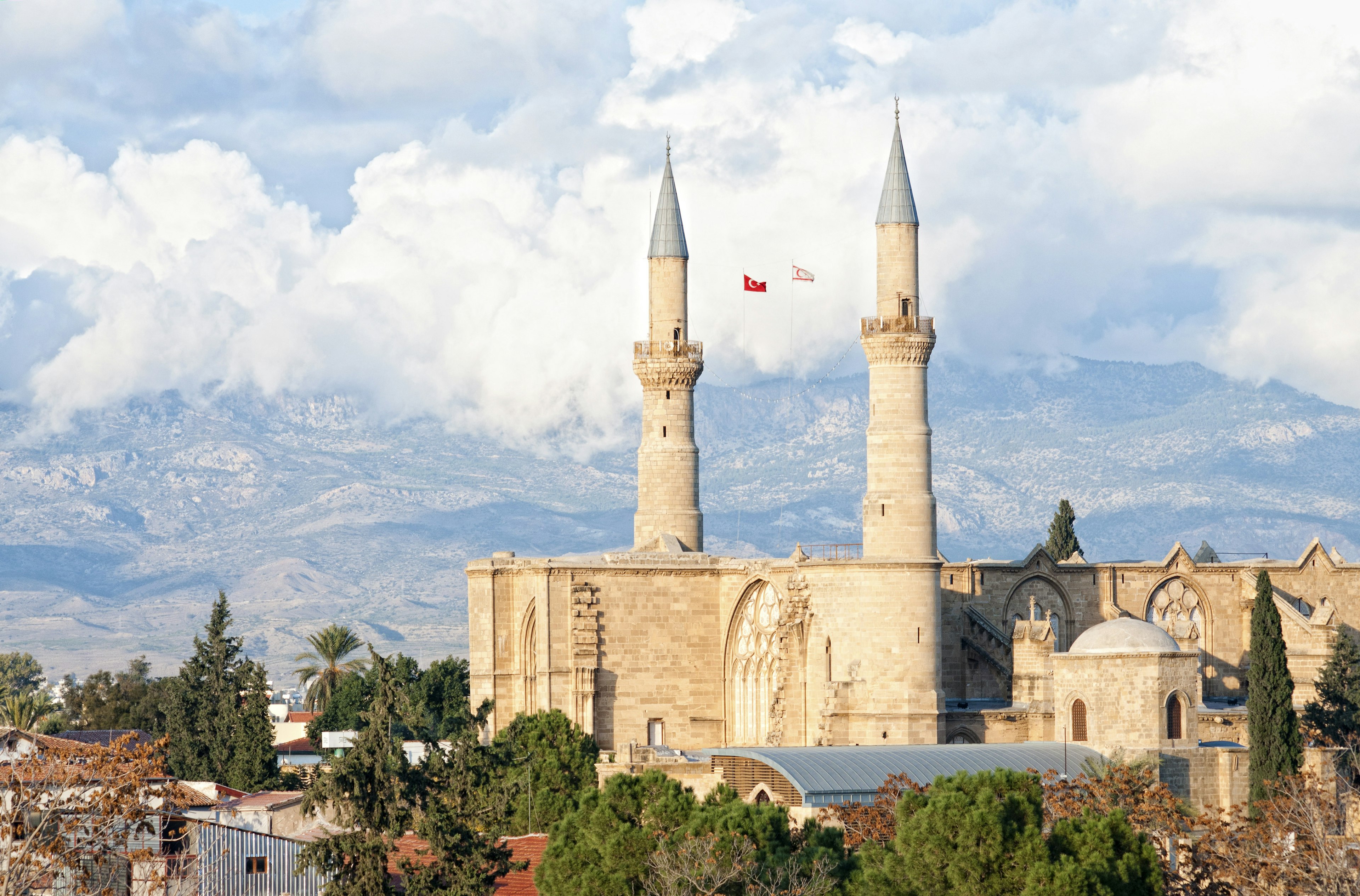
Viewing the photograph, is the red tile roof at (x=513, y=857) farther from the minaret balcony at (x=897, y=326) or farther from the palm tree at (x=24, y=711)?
the palm tree at (x=24, y=711)

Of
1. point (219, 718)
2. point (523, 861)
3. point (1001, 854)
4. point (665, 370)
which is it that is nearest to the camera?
point (1001, 854)

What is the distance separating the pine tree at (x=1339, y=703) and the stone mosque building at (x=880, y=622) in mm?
1948

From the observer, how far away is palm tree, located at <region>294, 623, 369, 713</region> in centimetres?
10081

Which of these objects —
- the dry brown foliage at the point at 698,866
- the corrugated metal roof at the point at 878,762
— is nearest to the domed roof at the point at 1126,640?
the corrugated metal roof at the point at 878,762

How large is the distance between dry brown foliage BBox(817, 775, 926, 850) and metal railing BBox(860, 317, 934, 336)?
1611 centimetres

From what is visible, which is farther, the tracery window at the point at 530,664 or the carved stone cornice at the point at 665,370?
the carved stone cornice at the point at 665,370

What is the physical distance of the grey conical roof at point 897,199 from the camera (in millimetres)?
60250

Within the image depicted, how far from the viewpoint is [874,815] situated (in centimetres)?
4372

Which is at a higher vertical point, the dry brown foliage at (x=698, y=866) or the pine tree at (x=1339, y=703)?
the pine tree at (x=1339, y=703)

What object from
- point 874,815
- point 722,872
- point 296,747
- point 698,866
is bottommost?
point 722,872

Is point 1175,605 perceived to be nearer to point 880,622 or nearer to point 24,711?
point 880,622

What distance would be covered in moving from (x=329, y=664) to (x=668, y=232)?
38.7m

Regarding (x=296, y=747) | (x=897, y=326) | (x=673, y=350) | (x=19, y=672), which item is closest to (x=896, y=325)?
(x=897, y=326)

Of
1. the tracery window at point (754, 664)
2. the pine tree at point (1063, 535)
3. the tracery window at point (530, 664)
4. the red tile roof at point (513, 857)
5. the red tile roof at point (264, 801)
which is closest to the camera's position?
the red tile roof at point (513, 857)
